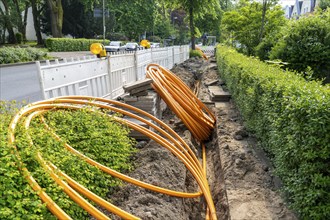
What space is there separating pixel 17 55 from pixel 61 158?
16347mm

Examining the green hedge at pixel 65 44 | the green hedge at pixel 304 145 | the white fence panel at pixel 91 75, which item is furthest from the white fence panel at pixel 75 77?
the green hedge at pixel 65 44

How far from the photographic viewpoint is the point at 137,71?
829 centimetres

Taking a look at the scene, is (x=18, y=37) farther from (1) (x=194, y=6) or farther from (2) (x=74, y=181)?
(2) (x=74, y=181)

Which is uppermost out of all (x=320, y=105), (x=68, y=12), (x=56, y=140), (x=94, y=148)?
(x=68, y=12)

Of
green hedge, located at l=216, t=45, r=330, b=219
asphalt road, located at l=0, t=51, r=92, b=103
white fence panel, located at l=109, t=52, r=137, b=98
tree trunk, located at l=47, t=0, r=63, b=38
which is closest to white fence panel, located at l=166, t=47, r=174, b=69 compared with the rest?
white fence panel, located at l=109, t=52, r=137, b=98

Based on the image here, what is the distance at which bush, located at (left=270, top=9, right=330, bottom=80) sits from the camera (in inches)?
240

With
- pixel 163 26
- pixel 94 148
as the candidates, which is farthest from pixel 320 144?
pixel 163 26

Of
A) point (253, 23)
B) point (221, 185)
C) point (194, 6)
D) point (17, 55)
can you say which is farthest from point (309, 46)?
point (194, 6)

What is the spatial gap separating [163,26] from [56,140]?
166 ft

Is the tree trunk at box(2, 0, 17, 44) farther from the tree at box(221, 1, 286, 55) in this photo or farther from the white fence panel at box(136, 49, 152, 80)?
the white fence panel at box(136, 49, 152, 80)

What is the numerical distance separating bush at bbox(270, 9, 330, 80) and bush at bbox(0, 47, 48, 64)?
49.3 ft

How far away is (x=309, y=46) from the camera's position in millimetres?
6172

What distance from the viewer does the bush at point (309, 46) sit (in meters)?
6.10

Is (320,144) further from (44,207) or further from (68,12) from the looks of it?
(68,12)
